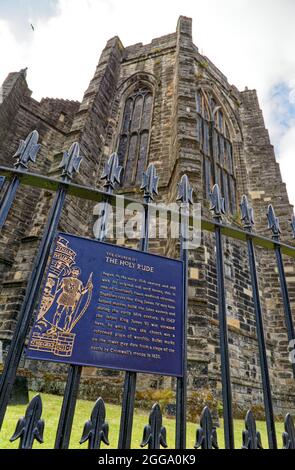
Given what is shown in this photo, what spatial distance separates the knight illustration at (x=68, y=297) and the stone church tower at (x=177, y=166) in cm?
408

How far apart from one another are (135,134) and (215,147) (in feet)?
12.2

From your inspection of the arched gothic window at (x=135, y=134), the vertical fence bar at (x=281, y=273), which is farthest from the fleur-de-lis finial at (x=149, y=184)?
the arched gothic window at (x=135, y=134)

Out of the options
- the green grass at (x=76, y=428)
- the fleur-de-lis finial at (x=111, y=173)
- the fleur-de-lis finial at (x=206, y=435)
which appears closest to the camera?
the fleur-de-lis finial at (x=206, y=435)

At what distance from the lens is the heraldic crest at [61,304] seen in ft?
5.46

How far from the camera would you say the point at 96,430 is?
1.35 meters

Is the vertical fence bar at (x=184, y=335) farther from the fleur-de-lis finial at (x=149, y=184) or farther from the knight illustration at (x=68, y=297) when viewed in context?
the knight illustration at (x=68, y=297)

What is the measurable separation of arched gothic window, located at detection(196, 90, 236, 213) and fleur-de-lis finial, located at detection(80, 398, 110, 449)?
9.58m

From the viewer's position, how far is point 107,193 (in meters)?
2.24

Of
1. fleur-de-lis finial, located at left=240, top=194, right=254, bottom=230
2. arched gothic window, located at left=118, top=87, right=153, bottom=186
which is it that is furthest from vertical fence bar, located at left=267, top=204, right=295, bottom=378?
arched gothic window, located at left=118, top=87, right=153, bottom=186

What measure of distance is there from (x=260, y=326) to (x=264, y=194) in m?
11.3

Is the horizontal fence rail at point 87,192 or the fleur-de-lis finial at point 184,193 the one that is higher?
the fleur-de-lis finial at point 184,193

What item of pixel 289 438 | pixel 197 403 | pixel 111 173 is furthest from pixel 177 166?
pixel 289 438

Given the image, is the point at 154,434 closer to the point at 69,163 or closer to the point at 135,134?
the point at 69,163
